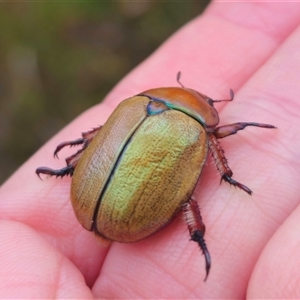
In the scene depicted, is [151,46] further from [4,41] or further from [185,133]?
[185,133]

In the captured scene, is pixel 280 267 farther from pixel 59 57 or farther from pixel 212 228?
pixel 59 57

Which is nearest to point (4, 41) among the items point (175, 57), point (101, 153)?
point (175, 57)

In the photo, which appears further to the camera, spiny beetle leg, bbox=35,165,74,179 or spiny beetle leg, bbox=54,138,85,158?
spiny beetle leg, bbox=54,138,85,158

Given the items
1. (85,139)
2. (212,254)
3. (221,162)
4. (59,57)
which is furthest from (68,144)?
(59,57)

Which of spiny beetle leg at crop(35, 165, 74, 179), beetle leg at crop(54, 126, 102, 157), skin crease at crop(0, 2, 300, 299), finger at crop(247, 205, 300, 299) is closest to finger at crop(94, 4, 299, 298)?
skin crease at crop(0, 2, 300, 299)

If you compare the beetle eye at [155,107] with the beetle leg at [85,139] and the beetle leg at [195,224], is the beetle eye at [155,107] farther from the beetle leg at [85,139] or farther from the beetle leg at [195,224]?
the beetle leg at [195,224]

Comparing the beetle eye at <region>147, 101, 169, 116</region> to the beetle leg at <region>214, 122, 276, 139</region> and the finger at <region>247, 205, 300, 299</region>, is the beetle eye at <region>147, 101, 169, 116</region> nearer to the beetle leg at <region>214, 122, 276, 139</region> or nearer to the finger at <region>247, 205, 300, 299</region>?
the beetle leg at <region>214, 122, 276, 139</region>

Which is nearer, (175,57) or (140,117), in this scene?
(140,117)

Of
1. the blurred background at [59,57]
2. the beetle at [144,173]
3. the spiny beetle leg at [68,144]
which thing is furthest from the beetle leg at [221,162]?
the blurred background at [59,57]
